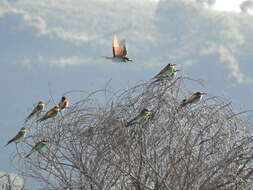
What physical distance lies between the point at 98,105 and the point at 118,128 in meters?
1.16

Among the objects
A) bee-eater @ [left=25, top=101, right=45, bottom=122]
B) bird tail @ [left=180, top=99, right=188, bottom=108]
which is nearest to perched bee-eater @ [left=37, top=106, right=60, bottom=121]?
bee-eater @ [left=25, top=101, right=45, bottom=122]

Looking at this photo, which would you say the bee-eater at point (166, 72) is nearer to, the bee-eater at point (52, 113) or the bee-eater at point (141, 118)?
the bee-eater at point (141, 118)

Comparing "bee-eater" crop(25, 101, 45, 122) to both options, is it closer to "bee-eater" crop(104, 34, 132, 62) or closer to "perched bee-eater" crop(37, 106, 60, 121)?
"perched bee-eater" crop(37, 106, 60, 121)

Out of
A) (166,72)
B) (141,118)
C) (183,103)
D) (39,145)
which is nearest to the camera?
(141,118)

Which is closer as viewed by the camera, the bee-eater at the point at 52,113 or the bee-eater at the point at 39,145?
the bee-eater at the point at 39,145

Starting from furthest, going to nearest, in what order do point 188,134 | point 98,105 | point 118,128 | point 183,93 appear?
point 98,105 < point 183,93 < point 118,128 < point 188,134

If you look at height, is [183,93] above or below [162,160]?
above

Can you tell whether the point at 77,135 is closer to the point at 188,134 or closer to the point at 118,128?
the point at 118,128

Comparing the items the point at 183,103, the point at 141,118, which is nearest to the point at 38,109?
the point at 141,118

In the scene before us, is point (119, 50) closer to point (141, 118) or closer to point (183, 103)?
point (183, 103)

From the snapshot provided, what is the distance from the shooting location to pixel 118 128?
730 cm

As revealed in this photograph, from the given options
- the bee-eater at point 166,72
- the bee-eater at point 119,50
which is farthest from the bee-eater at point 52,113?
the bee-eater at point 166,72

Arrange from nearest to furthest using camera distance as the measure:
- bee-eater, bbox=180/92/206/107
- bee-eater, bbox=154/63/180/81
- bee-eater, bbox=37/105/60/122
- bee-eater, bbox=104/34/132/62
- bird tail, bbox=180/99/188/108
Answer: bird tail, bbox=180/99/188/108
bee-eater, bbox=180/92/206/107
bee-eater, bbox=154/63/180/81
bee-eater, bbox=37/105/60/122
bee-eater, bbox=104/34/132/62

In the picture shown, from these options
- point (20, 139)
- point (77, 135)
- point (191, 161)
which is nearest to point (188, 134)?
point (191, 161)
